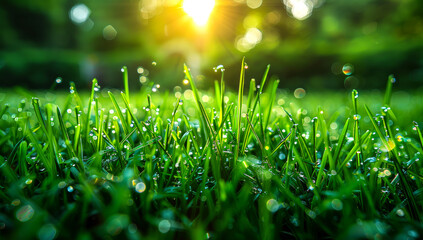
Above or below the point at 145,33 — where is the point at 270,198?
below

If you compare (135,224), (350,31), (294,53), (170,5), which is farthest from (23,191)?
(350,31)

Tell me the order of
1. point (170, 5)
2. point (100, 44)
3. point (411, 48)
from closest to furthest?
point (411, 48) < point (170, 5) < point (100, 44)

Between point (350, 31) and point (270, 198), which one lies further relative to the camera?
point (350, 31)

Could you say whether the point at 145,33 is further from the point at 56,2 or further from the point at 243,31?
the point at 243,31

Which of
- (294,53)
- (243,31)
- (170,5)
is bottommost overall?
(294,53)

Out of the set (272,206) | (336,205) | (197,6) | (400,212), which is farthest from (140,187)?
(197,6)

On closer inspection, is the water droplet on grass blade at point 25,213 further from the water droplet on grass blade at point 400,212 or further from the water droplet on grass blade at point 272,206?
the water droplet on grass blade at point 400,212

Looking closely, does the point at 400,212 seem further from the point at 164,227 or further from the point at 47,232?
the point at 47,232

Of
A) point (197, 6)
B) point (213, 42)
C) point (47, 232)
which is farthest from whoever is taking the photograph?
point (213, 42)

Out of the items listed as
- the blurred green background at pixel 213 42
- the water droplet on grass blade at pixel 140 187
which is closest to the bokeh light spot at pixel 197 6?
the blurred green background at pixel 213 42
